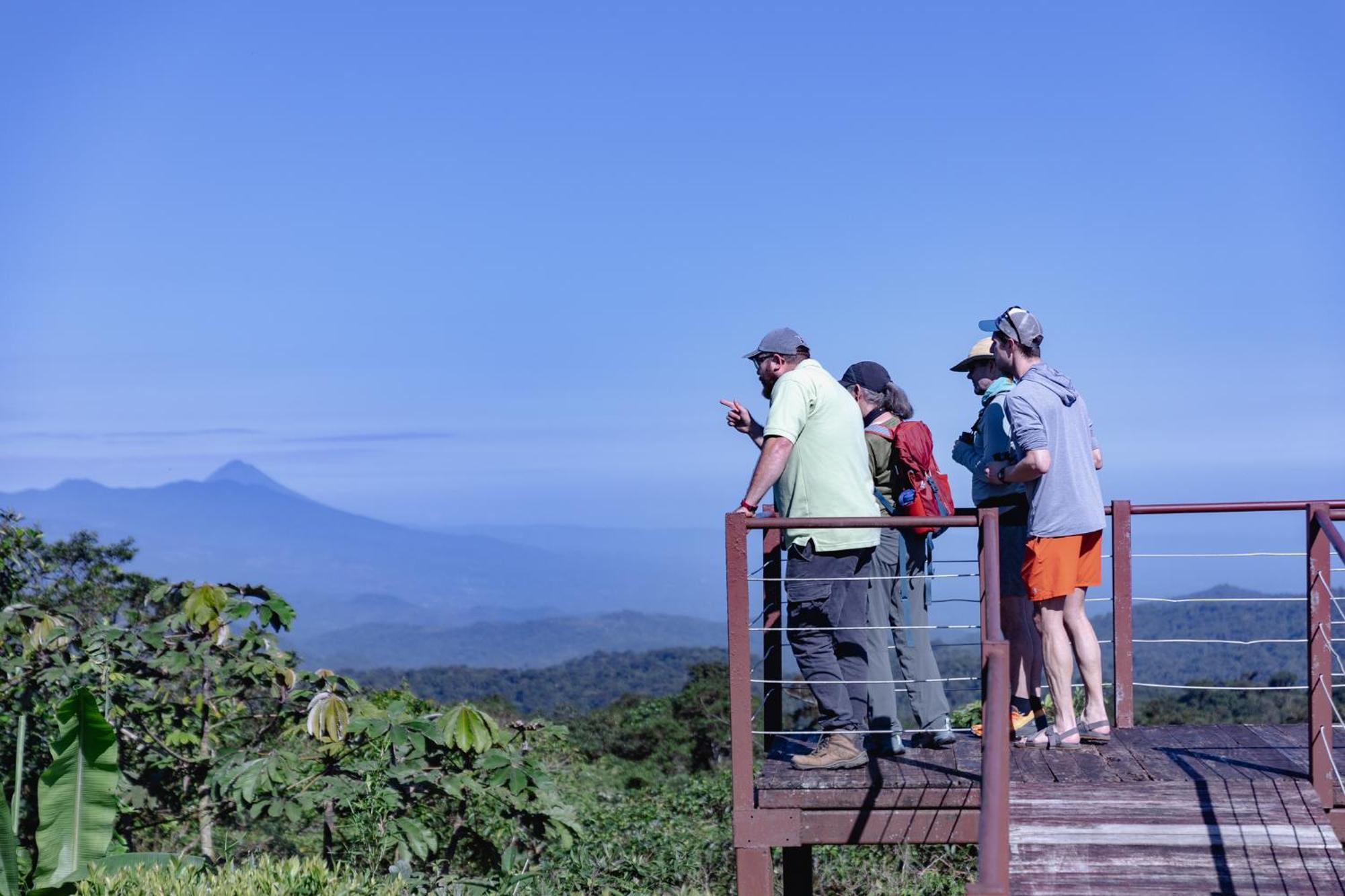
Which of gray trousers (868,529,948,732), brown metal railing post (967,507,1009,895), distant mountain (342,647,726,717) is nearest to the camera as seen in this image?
brown metal railing post (967,507,1009,895)

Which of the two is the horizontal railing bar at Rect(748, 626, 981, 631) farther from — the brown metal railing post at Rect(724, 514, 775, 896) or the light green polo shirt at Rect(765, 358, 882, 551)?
the light green polo shirt at Rect(765, 358, 882, 551)

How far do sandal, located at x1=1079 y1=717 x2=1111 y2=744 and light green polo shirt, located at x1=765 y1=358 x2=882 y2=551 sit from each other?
1287 mm

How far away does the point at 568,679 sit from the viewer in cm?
5841

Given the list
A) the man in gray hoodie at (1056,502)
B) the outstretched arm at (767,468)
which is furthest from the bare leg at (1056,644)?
the outstretched arm at (767,468)

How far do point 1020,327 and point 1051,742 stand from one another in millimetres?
1787

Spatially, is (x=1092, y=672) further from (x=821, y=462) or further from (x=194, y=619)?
(x=194, y=619)

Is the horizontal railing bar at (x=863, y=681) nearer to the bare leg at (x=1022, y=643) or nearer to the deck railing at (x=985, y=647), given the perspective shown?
the deck railing at (x=985, y=647)

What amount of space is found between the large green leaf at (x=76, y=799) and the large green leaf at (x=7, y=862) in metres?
0.28

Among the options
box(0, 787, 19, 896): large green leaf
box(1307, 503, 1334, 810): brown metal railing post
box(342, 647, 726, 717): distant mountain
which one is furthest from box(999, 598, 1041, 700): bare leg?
box(342, 647, 726, 717): distant mountain

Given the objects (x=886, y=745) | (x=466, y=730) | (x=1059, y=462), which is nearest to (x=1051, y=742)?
(x=886, y=745)

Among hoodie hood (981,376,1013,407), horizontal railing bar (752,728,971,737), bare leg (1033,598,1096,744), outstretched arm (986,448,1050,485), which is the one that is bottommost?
horizontal railing bar (752,728,971,737)

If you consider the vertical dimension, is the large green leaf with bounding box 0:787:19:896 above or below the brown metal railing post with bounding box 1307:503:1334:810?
below

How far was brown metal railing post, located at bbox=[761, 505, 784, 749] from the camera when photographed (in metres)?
6.56

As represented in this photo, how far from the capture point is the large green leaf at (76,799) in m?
6.92
